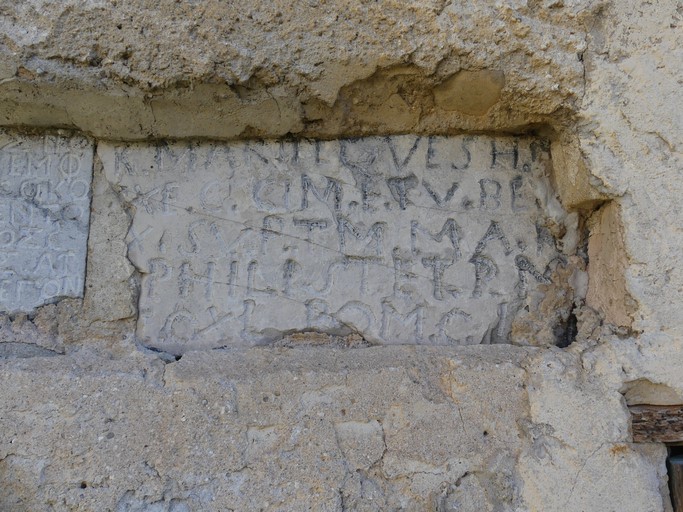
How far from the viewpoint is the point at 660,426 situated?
1.64 m

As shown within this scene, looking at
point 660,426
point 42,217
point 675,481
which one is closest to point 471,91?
point 660,426

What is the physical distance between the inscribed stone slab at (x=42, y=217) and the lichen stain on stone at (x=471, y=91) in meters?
1.04

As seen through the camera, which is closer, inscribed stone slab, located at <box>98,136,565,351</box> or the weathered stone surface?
the weathered stone surface

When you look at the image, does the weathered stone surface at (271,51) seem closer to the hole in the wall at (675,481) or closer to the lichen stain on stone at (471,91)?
the lichen stain on stone at (471,91)

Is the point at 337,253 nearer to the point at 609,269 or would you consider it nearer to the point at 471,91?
the point at 471,91

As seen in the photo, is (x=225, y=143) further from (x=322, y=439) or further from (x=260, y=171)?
(x=322, y=439)

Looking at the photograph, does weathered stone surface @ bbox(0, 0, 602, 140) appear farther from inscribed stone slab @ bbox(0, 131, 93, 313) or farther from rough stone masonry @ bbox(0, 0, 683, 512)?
inscribed stone slab @ bbox(0, 131, 93, 313)

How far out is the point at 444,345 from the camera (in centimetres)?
180

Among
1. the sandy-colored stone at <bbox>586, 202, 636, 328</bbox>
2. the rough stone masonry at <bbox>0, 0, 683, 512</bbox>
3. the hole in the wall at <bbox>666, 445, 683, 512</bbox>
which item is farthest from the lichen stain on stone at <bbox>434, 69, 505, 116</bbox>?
the hole in the wall at <bbox>666, 445, 683, 512</bbox>

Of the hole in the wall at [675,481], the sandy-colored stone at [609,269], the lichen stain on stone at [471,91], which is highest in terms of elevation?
the lichen stain on stone at [471,91]

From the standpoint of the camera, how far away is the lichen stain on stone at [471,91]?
1.70 m

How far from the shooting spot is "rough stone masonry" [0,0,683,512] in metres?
1.60

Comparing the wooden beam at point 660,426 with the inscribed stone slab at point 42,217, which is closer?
the wooden beam at point 660,426

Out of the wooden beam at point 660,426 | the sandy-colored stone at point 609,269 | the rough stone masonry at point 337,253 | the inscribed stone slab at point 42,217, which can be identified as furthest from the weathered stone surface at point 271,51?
the wooden beam at point 660,426
